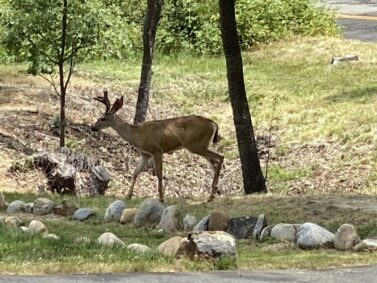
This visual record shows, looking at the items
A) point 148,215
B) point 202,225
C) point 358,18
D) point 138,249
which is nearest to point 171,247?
point 138,249

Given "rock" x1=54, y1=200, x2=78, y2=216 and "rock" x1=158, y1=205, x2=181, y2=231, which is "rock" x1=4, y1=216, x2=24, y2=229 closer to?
"rock" x1=54, y1=200, x2=78, y2=216

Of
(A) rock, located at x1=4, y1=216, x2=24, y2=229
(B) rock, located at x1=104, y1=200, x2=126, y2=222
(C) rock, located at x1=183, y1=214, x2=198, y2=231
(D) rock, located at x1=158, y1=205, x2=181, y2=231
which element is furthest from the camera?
(B) rock, located at x1=104, y1=200, x2=126, y2=222

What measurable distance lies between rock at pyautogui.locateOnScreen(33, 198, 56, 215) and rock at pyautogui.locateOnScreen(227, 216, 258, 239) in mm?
2471

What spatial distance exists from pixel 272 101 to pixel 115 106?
681 cm

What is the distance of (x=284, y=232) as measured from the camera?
9461mm

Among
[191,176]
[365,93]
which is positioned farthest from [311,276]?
[365,93]

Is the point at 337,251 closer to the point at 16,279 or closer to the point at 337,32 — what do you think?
the point at 16,279

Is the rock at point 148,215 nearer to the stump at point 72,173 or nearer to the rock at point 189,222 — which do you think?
the rock at point 189,222

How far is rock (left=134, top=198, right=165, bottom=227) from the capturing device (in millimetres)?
10580

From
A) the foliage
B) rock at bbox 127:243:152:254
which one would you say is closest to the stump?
rock at bbox 127:243:152:254

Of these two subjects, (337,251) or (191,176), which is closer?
(337,251)

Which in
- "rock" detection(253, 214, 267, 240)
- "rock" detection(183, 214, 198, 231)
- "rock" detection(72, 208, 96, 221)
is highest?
"rock" detection(253, 214, 267, 240)

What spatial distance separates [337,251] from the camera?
29.3ft

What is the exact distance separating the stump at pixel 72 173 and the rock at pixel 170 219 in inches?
136
